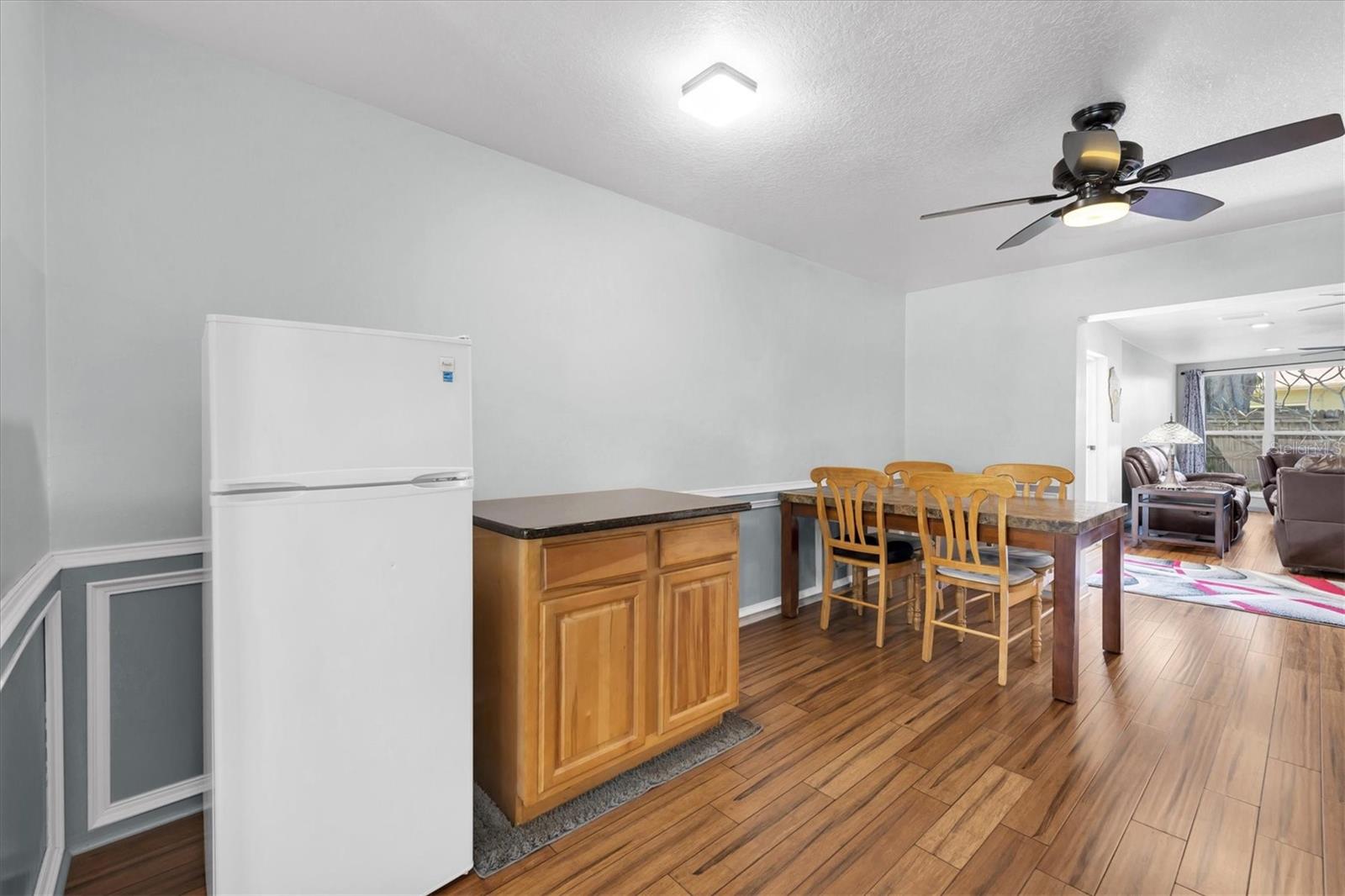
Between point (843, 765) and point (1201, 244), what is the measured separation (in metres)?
4.24

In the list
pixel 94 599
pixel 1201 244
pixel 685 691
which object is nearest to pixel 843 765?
pixel 685 691

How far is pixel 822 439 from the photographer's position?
14.6ft

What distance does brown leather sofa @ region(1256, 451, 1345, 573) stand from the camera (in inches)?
185

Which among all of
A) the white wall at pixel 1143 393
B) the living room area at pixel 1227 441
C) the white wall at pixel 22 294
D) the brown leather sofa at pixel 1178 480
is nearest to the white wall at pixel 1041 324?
the living room area at pixel 1227 441

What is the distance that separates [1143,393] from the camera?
8.31 metres

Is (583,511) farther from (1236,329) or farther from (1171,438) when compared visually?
(1236,329)

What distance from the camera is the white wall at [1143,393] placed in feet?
24.8

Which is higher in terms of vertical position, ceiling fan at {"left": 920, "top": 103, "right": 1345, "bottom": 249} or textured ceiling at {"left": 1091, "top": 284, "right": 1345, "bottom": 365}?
textured ceiling at {"left": 1091, "top": 284, "right": 1345, "bottom": 365}

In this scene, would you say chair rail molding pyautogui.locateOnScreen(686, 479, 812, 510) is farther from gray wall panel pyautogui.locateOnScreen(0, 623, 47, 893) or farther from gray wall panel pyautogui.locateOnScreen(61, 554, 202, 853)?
gray wall panel pyautogui.locateOnScreen(0, 623, 47, 893)

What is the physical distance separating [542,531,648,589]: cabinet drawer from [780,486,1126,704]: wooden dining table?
175cm

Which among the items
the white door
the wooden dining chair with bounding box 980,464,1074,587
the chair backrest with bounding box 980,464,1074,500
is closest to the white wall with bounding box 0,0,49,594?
the wooden dining chair with bounding box 980,464,1074,587

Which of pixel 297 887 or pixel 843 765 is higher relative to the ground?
pixel 297 887

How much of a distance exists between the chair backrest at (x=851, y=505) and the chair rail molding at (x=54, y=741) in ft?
10.7

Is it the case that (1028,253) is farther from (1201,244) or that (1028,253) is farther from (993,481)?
(993,481)
